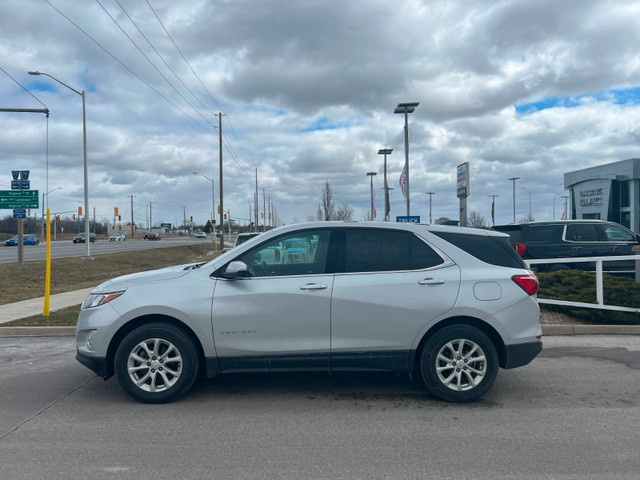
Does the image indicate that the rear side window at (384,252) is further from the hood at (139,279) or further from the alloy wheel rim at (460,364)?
the hood at (139,279)

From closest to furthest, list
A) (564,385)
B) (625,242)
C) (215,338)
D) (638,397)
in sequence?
(215,338) < (638,397) < (564,385) < (625,242)

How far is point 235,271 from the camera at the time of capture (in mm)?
5305

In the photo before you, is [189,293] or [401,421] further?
[189,293]

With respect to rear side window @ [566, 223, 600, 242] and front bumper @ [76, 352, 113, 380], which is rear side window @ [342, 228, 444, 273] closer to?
front bumper @ [76, 352, 113, 380]

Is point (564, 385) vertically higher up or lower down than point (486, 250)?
lower down

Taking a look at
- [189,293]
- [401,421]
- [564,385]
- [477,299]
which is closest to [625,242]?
[564,385]

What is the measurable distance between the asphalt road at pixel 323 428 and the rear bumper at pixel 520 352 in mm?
414

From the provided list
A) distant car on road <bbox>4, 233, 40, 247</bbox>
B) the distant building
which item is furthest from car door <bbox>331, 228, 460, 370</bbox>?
distant car on road <bbox>4, 233, 40, 247</bbox>

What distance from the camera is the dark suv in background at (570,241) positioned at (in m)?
14.3

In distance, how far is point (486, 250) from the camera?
578 centimetres

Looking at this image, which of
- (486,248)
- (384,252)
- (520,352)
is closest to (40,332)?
(384,252)

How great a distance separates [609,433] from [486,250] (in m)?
1.99

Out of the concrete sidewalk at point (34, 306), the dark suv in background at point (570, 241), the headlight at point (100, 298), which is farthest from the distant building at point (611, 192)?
the headlight at point (100, 298)

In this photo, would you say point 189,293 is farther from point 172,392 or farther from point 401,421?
point 401,421
